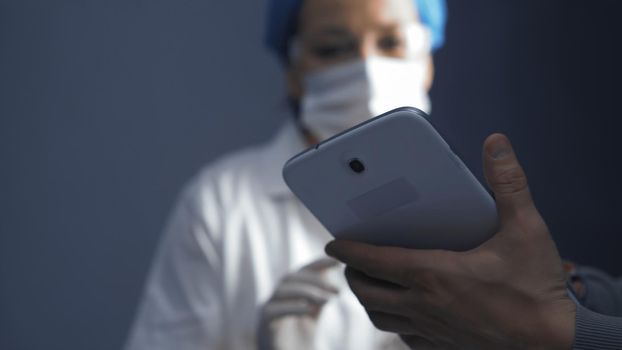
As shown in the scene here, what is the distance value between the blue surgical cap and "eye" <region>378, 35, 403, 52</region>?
0.39 ft

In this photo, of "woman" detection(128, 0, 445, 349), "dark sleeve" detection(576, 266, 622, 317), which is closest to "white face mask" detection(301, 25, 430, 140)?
"woman" detection(128, 0, 445, 349)

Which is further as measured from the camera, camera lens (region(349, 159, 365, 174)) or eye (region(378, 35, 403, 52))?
eye (region(378, 35, 403, 52))

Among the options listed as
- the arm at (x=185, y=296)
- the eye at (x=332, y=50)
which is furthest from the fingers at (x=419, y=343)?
the eye at (x=332, y=50)

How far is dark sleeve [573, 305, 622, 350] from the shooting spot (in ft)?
1.70

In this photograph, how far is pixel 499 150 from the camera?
20.7 inches

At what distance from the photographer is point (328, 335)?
0.98 metres

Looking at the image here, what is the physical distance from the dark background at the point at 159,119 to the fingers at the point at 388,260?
39.9 inches

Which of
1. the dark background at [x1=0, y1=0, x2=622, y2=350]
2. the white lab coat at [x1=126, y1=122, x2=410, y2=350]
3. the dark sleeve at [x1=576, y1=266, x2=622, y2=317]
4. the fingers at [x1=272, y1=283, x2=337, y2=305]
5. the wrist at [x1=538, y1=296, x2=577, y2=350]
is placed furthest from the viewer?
the dark background at [x1=0, y1=0, x2=622, y2=350]

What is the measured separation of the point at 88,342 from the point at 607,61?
1296mm

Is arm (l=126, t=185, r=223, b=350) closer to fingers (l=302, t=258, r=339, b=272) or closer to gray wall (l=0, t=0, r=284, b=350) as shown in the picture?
fingers (l=302, t=258, r=339, b=272)

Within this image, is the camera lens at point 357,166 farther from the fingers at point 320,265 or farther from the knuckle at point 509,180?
the fingers at point 320,265

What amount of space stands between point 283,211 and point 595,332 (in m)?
0.65

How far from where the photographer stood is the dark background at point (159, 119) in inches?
58.6

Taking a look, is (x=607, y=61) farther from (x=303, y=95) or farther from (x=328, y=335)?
(x=328, y=335)
